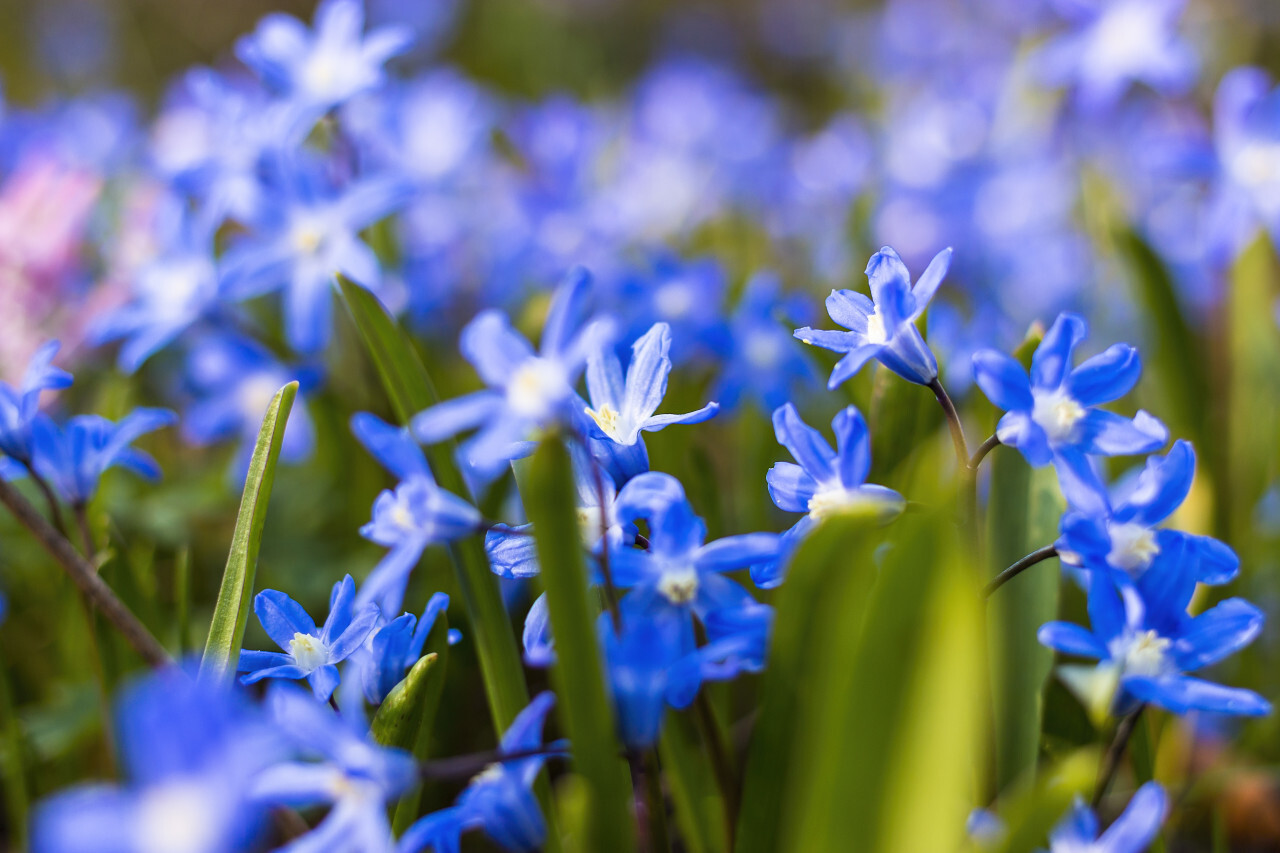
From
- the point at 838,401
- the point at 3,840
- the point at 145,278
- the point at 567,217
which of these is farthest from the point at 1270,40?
the point at 3,840

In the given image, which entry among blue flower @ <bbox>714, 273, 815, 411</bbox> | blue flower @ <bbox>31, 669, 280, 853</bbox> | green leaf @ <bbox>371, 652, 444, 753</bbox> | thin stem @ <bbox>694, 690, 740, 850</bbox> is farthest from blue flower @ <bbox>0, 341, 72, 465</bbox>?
blue flower @ <bbox>714, 273, 815, 411</bbox>

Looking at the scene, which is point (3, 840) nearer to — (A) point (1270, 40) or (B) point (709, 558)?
(B) point (709, 558)

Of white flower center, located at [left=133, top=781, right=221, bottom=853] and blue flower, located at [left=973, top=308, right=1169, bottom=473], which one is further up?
white flower center, located at [left=133, top=781, right=221, bottom=853]

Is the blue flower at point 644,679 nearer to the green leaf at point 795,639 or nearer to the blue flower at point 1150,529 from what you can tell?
the green leaf at point 795,639

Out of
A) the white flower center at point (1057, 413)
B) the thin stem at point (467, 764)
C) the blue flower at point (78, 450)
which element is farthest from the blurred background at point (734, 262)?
the thin stem at point (467, 764)

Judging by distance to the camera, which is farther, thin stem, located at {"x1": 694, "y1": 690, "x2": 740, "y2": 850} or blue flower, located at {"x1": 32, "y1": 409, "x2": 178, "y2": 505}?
blue flower, located at {"x1": 32, "y1": 409, "x2": 178, "y2": 505}

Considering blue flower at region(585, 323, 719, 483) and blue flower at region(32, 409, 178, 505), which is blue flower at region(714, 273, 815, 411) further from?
blue flower at region(32, 409, 178, 505)
